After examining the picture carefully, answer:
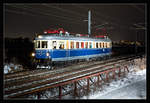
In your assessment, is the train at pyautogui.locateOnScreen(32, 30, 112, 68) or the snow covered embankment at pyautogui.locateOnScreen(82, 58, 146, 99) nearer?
the snow covered embankment at pyautogui.locateOnScreen(82, 58, 146, 99)

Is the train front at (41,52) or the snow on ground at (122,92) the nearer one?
the snow on ground at (122,92)

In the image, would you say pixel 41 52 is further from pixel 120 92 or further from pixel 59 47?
pixel 120 92

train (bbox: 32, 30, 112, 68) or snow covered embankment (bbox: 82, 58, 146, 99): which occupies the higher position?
train (bbox: 32, 30, 112, 68)

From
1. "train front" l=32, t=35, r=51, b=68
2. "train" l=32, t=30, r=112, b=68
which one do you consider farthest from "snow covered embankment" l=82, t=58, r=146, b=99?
"train front" l=32, t=35, r=51, b=68

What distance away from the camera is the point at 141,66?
19469mm

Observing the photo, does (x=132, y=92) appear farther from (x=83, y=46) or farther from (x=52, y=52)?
(x=83, y=46)

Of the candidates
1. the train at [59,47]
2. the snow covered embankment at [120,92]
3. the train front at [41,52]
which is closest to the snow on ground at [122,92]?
the snow covered embankment at [120,92]

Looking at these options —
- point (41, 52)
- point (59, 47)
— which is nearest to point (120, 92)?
point (59, 47)

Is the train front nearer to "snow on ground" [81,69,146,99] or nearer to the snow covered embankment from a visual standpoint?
the snow covered embankment

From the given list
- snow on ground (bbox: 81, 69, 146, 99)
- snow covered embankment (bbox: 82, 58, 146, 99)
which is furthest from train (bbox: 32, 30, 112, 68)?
snow on ground (bbox: 81, 69, 146, 99)

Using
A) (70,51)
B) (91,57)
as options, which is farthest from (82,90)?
(91,57)

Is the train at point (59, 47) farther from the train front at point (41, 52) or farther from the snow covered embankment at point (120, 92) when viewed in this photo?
the snow covered embankment at point (120, 92)

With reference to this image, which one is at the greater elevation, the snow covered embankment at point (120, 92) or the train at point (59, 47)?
the train at point (59, 47)

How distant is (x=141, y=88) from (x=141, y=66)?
8.36 metres
